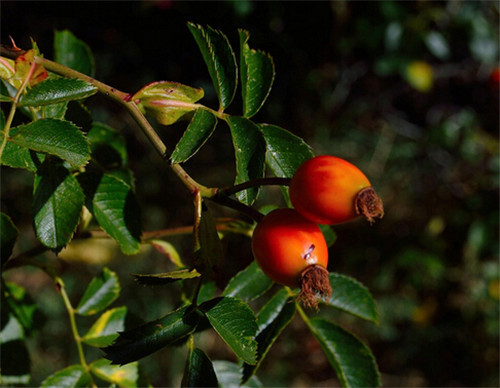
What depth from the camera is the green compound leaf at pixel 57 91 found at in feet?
2.56

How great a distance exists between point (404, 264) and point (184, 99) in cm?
255

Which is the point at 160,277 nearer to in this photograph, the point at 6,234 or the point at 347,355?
the point at 6,234

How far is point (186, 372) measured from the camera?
32.8 inches

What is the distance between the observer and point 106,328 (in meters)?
1.11

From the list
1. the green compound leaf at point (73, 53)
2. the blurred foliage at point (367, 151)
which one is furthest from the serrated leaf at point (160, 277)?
the blurred foliage at point (367, 151)

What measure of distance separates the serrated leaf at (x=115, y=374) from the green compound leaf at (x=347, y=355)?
382mm

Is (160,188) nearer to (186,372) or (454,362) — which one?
(454,362)

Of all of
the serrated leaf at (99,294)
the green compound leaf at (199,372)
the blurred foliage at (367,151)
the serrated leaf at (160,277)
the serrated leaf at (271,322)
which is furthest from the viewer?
the blurred foliage at (367,151)

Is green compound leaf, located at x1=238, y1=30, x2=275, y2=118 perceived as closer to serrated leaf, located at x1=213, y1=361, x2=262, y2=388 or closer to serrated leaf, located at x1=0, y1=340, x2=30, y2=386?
serrated leaf, located at x1=213, y1=361, x2=262, y2=388

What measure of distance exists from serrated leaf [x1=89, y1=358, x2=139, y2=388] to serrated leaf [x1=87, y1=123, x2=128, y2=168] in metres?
0.42

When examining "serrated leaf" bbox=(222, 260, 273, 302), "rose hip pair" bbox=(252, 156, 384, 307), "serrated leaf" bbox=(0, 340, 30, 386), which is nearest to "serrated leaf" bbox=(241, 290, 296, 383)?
"serrated leaf" bbox=(222, 260, 273, 302)

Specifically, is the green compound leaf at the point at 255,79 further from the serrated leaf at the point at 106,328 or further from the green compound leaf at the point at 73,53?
the serrated leaf at the point at 106,328

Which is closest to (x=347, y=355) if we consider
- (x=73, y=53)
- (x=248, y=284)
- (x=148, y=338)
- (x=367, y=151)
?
(x=248, y=284)

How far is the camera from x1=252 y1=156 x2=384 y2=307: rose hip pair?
756 millimetres
